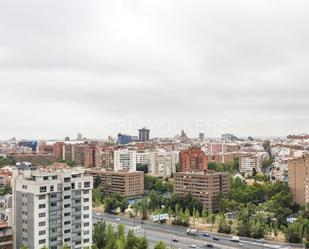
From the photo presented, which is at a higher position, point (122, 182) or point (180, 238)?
point (122, 182)

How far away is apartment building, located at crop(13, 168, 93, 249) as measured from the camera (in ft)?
28.3

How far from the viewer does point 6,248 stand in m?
8.70

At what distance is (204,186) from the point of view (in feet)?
54.7

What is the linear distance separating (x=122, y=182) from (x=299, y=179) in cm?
727

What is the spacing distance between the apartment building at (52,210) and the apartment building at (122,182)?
1061 centimetres

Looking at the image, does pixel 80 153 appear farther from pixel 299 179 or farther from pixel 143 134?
pixel 143 134

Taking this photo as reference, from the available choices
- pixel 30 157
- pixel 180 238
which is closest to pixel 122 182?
pixel 180 238

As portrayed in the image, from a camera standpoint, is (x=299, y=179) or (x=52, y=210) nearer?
(x=52, y=210)

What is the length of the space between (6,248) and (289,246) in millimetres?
6793

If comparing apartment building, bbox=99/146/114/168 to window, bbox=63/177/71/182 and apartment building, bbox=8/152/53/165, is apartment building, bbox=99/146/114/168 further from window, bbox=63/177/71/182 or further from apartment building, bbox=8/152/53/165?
window, bbox=63/177/71/182

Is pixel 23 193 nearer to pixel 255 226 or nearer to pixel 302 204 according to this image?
pixel 255 226

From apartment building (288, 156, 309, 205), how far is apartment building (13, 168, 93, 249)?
9503 mm

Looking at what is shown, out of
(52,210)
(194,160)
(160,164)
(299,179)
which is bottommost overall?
(52,210)

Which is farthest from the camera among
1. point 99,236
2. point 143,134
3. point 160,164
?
point 143,134
